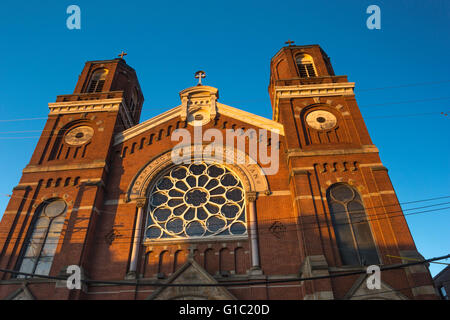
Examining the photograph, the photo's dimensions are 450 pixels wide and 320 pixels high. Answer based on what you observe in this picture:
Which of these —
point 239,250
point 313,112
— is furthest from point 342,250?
point 313,112

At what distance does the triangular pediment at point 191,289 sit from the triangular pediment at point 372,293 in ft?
14.7

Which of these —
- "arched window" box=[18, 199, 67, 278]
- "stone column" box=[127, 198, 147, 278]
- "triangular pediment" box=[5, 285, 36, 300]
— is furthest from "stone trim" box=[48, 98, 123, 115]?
"triangular pediment" box=[5, 285, 36, 300]

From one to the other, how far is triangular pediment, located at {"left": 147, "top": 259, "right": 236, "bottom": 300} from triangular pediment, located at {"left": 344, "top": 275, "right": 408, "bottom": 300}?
4.48 m

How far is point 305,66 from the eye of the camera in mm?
25078

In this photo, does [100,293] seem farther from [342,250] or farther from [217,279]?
[342,250]

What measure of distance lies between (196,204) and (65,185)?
6.82m

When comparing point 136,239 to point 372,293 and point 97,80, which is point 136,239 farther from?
point 97,80

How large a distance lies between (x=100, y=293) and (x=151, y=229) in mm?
3569

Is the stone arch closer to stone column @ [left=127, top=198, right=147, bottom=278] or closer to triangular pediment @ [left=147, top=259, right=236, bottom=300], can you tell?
stone column @ [left=127, top=198, right=147, bottom=278]

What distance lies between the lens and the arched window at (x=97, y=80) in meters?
25.1

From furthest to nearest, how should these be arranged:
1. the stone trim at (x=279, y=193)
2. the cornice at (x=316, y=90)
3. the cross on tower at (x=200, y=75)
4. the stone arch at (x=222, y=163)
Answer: the cross on tower at (x=200, y=75) < the cornice at (x=316, y=90) < the stone arch at (x=222, y=163) < the stone trim at (x=279, y=193)

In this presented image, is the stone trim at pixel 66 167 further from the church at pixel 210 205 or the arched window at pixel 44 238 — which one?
the arched window at pixel 44 238

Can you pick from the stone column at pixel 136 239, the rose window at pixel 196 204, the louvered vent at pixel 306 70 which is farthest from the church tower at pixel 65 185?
the louvered vent at pixel 306 70

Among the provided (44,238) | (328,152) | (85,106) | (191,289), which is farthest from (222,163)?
(85,106)
